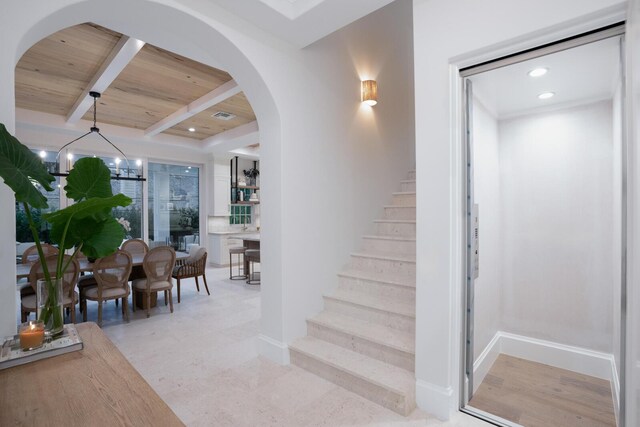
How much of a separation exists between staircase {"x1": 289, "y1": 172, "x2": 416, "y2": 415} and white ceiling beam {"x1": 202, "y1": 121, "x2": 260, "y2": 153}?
3423 mm

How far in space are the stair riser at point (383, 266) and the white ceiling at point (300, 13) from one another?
6.95ft

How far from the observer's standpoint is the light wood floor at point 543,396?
2.14 m

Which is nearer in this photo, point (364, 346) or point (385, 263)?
point (364, 346)

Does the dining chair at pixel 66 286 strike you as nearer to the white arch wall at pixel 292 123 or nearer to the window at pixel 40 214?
the window at pixel 40 214

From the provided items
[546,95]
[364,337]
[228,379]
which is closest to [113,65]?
[228,379]

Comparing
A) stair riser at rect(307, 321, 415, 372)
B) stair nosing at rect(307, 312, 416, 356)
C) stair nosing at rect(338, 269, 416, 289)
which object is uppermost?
stair nosing at rect(338, 269, 416, 289)

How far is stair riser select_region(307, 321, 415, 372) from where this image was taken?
2404 mm

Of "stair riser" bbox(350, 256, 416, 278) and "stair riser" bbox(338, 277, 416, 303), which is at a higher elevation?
"stair riser" bbox(350, 256, 416, 278)

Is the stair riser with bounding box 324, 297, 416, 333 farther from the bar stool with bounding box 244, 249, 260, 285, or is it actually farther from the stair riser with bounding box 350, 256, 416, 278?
the bar stool with bounding box 244, 249, 260, 285

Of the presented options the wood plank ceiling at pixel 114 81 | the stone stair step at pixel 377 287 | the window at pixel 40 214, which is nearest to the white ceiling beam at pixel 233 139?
the wood plank ceiling at pixel 114 81

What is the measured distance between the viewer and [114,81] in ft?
12.8

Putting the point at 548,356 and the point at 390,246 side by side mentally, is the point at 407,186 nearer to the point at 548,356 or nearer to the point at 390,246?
the point at 390,246

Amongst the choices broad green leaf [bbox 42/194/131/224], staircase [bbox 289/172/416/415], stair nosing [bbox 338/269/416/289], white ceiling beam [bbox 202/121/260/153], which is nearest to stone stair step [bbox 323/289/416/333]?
staircase [bbox 289/172/416/415]

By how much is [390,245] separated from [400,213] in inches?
21.9
